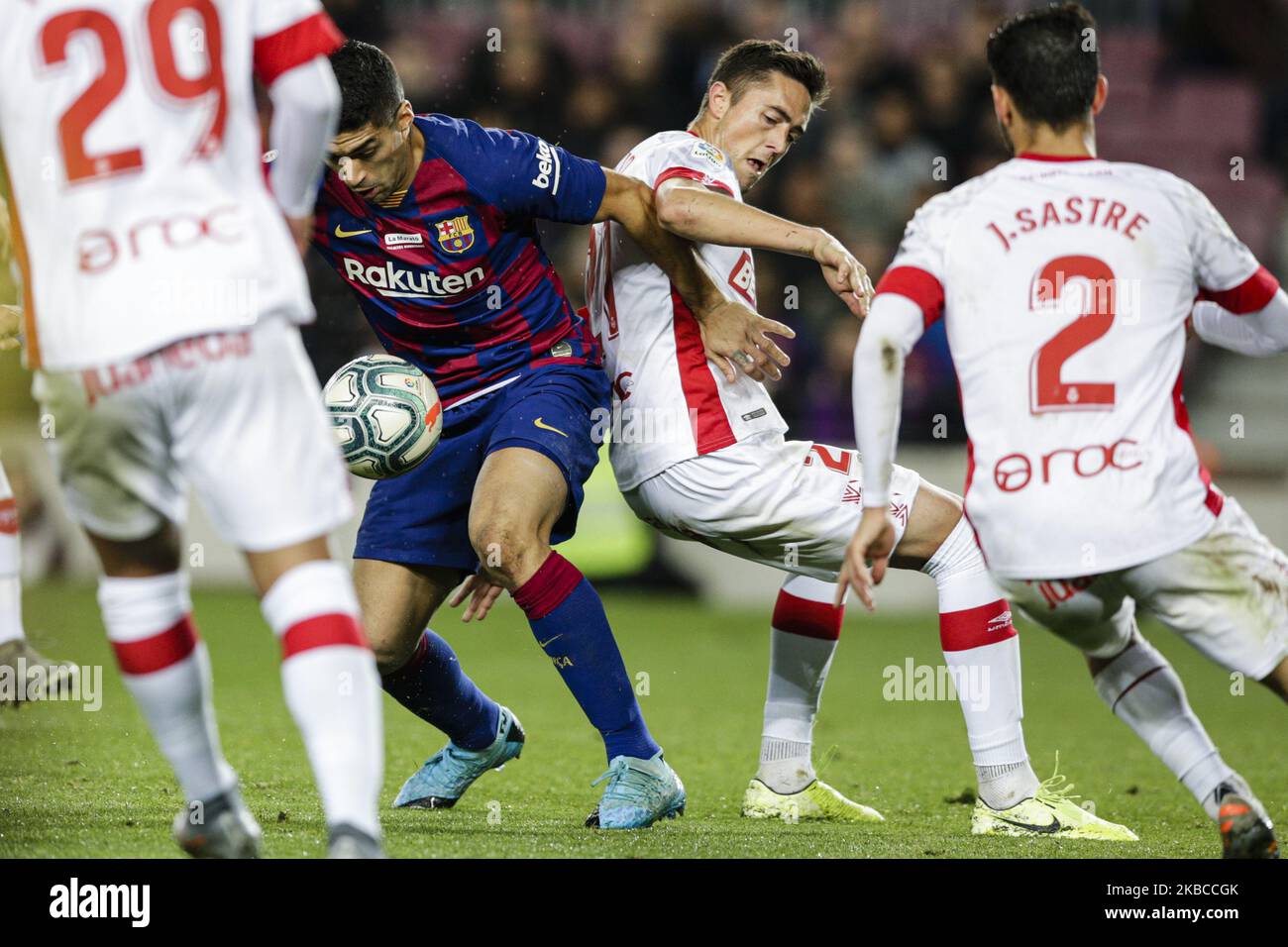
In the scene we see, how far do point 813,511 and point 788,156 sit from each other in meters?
7.45

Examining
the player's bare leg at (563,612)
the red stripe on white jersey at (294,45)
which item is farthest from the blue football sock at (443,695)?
the red stripe on white jersey at (294,45)

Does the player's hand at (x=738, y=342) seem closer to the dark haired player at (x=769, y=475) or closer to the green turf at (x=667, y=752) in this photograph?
the dark haired player at (x=769, y=475)

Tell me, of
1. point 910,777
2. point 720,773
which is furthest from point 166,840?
point 910,777

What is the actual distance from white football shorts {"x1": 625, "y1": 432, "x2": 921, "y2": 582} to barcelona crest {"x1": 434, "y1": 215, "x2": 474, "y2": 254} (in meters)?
0.85

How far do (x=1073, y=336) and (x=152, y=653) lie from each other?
2.01 meters

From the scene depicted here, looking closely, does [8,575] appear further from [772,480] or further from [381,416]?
A: [772,480]

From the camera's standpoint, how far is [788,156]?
11508 millimetres

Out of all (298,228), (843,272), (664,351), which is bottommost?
(664,351)

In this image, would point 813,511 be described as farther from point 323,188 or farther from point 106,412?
point 106,412

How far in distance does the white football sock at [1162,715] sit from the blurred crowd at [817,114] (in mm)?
6326

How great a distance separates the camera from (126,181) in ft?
9.98

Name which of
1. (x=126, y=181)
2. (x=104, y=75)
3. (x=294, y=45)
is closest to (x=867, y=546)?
(x=294, y=45)

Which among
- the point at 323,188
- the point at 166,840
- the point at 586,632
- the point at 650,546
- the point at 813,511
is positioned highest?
the point at 323,188

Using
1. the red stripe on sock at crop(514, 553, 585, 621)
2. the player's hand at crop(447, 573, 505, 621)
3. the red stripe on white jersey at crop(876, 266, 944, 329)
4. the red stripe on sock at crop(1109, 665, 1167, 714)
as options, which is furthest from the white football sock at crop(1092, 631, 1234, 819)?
the player's hand at crop(447, 573, 505, 621)
